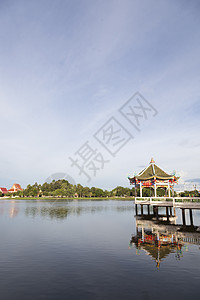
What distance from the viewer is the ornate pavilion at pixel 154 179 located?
34812 millimetres

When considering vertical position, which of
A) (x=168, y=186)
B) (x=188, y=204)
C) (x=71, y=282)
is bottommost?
(x=71, y=282)

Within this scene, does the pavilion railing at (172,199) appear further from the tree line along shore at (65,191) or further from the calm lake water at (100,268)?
the tree line along shore at (65,191)

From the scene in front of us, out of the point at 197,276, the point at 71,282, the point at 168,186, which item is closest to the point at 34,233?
the point at 71,282

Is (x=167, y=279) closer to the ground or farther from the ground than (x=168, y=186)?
closer to the ground

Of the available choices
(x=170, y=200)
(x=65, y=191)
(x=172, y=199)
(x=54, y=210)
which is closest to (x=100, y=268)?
(x=172, y=199)

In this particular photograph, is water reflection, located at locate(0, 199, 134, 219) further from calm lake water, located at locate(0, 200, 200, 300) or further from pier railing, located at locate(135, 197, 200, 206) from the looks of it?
calm lake water, located at locate(0, 200, 200, 300)

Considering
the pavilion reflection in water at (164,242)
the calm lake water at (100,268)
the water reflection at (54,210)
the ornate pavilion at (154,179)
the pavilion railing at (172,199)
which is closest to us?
the calm lake water at (100,268)

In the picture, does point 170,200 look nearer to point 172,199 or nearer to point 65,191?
point 172,199

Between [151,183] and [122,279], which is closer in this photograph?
[122,279]

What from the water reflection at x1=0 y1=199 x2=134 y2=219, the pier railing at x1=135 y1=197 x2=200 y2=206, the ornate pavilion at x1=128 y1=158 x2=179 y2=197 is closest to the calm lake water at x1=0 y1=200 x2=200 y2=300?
the pier railing at x1=135 y1=197 x2=200 y2=206

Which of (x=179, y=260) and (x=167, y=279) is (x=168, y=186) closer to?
(x=179, y=260)

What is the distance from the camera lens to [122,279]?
11109 millimetres

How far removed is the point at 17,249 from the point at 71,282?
869cm

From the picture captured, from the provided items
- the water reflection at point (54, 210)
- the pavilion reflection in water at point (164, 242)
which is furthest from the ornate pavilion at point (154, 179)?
the water reflection at point (54, 210)
